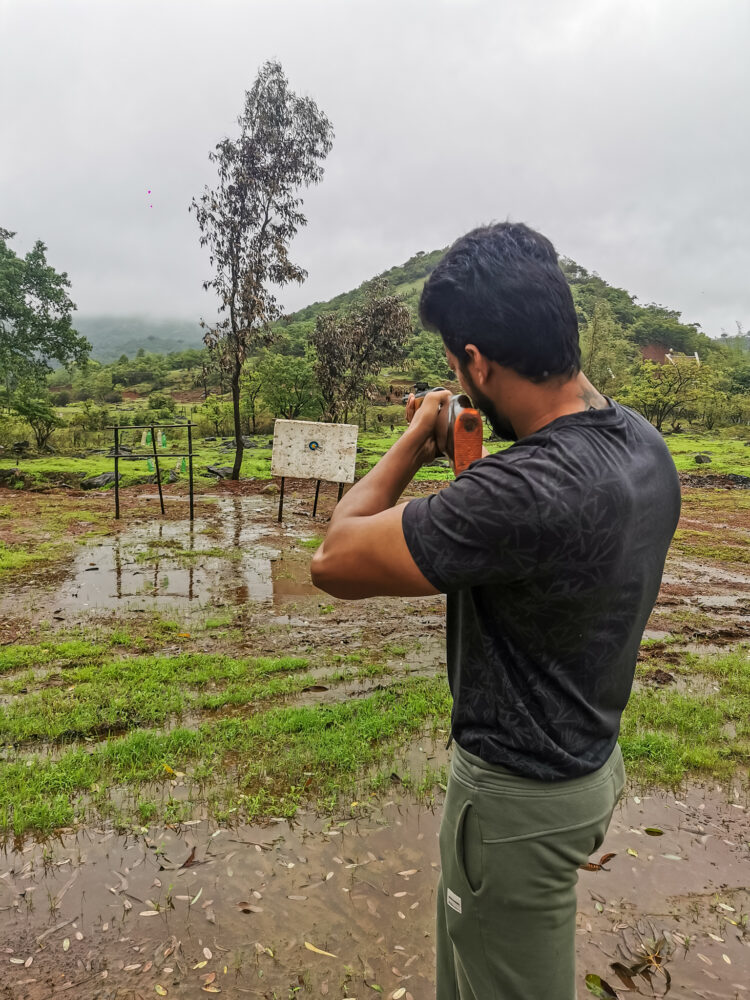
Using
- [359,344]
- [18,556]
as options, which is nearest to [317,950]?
[18,556]

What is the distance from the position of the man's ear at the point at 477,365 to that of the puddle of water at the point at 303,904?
2.70 meters

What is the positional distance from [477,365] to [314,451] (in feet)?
39.8

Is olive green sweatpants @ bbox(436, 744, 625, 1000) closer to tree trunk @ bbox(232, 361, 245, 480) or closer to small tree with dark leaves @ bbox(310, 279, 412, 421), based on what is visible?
tree trunk @ bbox(232, 361, 245, 480)

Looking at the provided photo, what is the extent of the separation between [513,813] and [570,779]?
16cm

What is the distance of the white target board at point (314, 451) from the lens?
529 inches

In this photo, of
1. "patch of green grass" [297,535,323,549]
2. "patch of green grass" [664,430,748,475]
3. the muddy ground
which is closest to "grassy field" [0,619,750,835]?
the muddy ground

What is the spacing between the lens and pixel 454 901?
1612mm

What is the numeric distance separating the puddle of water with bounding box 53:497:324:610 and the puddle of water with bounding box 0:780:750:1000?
17.3ft

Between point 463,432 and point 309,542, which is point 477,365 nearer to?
point 463,432

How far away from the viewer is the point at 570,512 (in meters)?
1.33

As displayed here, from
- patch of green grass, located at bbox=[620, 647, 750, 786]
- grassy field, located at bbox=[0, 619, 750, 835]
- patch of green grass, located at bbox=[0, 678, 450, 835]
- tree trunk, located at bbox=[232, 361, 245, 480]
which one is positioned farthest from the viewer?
tree trunk, located at bbox=[232, 361, 245, 480]

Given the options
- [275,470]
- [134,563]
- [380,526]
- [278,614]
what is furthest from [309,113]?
[380,526]

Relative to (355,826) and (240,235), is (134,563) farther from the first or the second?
(240,235)

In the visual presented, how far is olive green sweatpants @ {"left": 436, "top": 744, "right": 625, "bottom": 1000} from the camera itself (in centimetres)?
151
